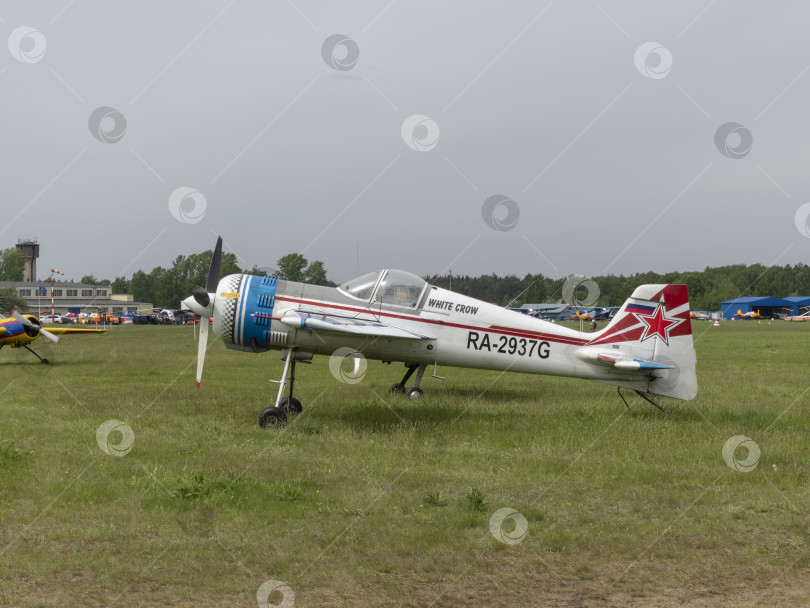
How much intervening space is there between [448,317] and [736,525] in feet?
21.4

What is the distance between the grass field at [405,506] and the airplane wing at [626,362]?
0.88 meters

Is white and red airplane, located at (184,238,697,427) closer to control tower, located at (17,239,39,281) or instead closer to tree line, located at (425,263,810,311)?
tree line, located at (425,263,810,311)

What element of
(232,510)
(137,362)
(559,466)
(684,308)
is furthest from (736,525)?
(137,362)

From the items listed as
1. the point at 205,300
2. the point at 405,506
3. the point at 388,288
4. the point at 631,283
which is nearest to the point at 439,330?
the point at 388,288

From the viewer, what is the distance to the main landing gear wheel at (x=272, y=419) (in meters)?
10.7

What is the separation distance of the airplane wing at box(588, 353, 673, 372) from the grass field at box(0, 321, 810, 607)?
880 mm

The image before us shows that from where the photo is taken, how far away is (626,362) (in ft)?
38.1

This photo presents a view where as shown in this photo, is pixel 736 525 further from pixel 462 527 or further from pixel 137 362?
pixel 137 362

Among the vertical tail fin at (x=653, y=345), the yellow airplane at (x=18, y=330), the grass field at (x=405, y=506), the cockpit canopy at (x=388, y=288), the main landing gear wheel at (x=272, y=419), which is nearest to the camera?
the grass field at (x=405, y=506)

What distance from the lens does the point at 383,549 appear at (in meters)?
5.66

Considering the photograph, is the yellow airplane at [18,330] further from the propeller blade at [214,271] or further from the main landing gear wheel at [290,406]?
the main landing gear wheel at [290,406]

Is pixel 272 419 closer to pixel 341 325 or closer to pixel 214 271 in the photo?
pixel 341 325

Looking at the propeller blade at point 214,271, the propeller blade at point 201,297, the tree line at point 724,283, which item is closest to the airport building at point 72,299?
the tree line at point 724,283

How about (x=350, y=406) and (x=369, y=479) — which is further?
(x=350, y=406)
